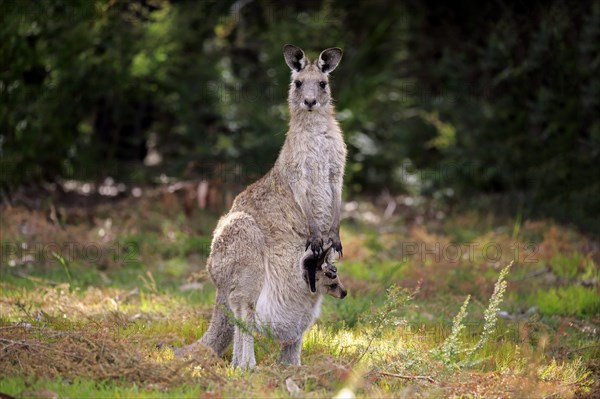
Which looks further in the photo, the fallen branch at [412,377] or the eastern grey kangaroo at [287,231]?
the eastern grey kangaroo at [287,231]

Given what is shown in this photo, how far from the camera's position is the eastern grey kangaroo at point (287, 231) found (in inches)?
213

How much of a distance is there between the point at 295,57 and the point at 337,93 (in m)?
6.63

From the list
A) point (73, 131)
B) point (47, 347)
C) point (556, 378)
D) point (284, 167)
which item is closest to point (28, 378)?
point (47, 347)

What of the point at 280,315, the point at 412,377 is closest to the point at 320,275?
the point at 280,315

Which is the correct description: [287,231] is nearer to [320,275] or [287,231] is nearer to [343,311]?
[320,275]

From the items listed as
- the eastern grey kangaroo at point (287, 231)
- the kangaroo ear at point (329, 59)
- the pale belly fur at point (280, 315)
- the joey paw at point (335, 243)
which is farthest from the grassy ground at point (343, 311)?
the kangaroo ear at point (329, 59)

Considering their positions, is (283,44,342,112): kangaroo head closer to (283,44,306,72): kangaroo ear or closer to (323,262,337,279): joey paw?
(283,44,306,72): kangaroo ear

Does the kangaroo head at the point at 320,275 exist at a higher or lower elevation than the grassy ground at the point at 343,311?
higher

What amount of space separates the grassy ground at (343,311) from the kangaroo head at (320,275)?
42 centimetres

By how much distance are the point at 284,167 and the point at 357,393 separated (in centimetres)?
202

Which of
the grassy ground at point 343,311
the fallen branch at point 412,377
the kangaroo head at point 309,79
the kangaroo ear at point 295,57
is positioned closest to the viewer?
the grassy ground at point 343,311

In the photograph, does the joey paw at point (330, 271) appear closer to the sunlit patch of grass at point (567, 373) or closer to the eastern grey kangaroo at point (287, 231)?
the eastern grey kangaroo at point (287, 231)

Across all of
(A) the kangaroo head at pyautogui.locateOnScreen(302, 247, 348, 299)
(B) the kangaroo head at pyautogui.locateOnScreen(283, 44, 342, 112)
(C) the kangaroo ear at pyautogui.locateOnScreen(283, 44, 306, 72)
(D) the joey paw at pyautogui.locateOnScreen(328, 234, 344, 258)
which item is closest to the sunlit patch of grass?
(A) the kangaroo head at pyautogui.locateOnScreen(302, 247, 348, 299)

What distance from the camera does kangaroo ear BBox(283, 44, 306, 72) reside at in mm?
6203
